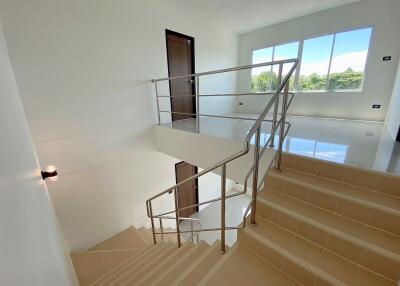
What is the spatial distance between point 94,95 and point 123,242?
8.66 ft

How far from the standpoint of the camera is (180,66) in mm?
4113

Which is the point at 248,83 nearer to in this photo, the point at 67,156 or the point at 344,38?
the point at 344,38

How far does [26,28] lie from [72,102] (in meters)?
0.96

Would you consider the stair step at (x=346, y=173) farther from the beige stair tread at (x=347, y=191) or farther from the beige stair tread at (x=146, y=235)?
the beige stair tread at (x=146, y=235)

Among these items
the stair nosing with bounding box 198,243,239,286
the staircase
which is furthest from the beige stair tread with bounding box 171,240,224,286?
the stair nosing with bounding box 198,243,239,286

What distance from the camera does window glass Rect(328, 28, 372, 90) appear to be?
12.3 ft

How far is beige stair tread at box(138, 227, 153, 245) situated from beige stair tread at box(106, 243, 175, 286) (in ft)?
3.58

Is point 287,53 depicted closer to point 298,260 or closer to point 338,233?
point 338,233

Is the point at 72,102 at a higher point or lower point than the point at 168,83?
lower

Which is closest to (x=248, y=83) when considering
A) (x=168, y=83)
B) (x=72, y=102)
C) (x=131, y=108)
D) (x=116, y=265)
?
(x=168, y=83)

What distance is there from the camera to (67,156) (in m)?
2.71

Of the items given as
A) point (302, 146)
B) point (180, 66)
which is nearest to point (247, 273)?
point (302, 146)

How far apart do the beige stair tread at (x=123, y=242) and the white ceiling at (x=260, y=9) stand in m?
4.66

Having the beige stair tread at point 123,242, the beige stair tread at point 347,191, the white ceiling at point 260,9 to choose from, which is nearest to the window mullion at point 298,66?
the white ceiling at point 260,9
